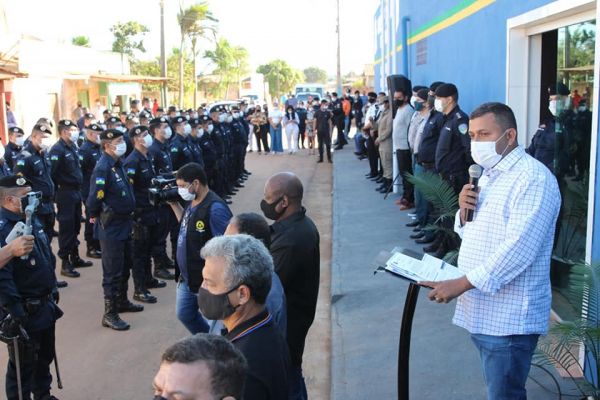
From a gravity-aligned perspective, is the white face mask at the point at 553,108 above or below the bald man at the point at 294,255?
above

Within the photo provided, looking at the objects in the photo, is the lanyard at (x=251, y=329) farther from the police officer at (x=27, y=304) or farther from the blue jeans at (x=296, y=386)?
the police officer at (x=27, y=304)

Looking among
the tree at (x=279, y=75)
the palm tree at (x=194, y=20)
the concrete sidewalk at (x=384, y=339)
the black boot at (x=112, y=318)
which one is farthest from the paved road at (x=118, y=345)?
the tree at (x=279, y=75)

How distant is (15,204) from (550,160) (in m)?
4.89

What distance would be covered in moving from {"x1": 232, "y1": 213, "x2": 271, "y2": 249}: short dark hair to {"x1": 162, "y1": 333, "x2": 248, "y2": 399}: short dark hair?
170 centimetres

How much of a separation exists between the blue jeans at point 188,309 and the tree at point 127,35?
45935mm

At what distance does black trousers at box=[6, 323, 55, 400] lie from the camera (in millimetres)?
4734

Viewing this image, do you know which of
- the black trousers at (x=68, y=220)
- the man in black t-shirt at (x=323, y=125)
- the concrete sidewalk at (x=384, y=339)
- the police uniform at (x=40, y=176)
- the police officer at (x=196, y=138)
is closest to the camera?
the concrete sidewalk at (x=384, y=339)

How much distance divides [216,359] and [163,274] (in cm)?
698

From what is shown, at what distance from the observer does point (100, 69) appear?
35.7m

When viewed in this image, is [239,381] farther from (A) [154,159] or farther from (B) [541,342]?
(A) [154,159]

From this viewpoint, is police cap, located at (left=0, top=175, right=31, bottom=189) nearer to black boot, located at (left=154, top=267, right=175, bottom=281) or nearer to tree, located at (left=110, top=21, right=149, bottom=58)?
black boot, located at (left=154, top=267, right=175, bottom=281)

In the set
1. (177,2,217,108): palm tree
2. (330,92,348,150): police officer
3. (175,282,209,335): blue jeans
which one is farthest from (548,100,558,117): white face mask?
(177,2,217,108): palm tree

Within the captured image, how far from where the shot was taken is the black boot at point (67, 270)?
8.84m

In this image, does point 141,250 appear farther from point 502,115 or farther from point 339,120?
point 339,120
